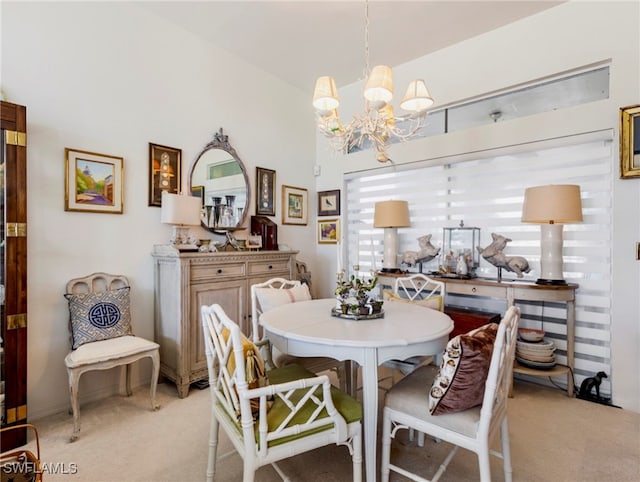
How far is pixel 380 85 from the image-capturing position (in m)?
1.99

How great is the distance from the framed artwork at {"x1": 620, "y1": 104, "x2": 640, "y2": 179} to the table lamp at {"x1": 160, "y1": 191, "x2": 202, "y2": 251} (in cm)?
333

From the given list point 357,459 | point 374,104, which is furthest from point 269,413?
point 374,104

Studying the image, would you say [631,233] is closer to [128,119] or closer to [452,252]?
[452,252]

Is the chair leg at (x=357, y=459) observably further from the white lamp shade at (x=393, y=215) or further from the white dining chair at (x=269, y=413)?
the white lamp shade at (x=393, y=215)

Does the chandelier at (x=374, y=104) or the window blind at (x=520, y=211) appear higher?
the chandelier at (x=374, y=104)

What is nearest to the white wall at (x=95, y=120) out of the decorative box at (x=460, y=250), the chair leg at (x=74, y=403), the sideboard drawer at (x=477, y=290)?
the chair leg at (x=74, y=403)

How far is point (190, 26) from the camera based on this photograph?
313 centimetres

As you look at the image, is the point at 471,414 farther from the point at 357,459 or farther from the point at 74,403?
the point at 74,403

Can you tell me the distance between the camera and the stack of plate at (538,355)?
273 centimetres

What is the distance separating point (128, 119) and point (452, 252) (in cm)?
314

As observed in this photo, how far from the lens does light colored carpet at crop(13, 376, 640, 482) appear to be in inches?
71.5

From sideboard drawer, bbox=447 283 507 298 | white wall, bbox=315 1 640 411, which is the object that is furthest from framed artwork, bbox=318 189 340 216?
sideboard drawer, bbox=447 283 507 298

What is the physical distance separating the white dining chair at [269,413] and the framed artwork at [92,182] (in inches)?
69.2

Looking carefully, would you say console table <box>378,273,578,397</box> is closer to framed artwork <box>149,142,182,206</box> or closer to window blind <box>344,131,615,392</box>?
window blind <box>344,131,615,392</box>
